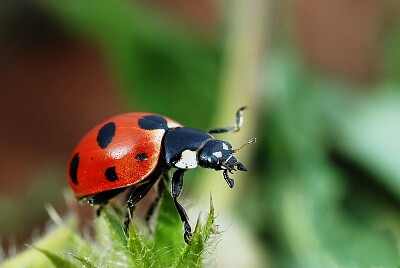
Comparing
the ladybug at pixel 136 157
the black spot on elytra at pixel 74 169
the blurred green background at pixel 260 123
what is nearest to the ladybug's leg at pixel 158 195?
the ladybug at pixel 136 157

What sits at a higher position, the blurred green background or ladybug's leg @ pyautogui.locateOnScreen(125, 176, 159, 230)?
ladybug's leg @ pyautogui.locateOnScreen(125, 176, 159, 230)

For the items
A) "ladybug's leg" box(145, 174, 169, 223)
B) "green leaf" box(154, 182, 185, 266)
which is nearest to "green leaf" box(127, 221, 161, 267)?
"green leaf" box(154, 182, 185, 266)

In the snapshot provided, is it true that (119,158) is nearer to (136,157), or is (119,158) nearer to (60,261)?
(136,157)

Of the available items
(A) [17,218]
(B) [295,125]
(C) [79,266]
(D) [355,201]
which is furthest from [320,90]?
(C) [79,266]

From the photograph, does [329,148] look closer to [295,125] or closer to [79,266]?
[295,125]

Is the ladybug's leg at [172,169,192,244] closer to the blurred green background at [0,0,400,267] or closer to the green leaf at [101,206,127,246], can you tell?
the green leaf at [101,206,127,246]

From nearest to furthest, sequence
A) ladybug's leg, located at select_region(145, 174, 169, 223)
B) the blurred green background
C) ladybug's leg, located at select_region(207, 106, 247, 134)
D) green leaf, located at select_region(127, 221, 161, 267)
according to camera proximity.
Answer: green leaf, located at select_region(127, 221, 161, 267), ladybug's leg, located at select_region(145, 174, 169, 223), ladybug's leg, located at select_region(207, 106, 247, 134), the blurred green background

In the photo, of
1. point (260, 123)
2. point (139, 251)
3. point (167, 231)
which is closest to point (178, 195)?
point (167, 231)

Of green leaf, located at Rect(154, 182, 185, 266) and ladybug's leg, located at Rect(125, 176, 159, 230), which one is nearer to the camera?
green leaf, located at Rect(154, 182, 185, 266)
